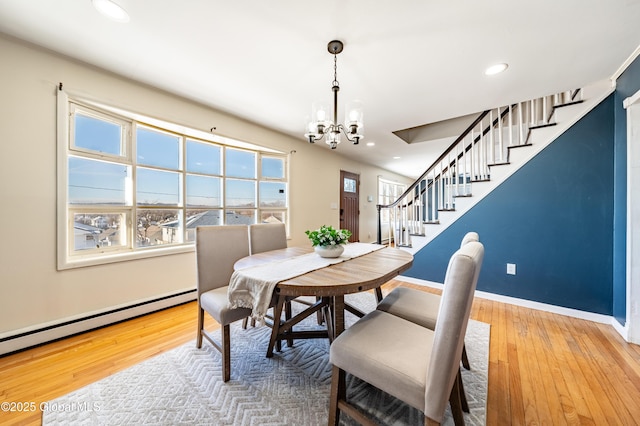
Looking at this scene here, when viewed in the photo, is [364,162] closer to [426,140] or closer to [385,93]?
[426,140]

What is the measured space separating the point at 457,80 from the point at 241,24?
2.06 metres

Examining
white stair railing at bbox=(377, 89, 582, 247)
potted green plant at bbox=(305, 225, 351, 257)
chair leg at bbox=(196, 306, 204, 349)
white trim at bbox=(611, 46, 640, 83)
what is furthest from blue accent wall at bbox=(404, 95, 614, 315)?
chair leg at bbox=(196, 306, 204, 349)

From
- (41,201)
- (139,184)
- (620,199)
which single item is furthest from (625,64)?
(41,201)

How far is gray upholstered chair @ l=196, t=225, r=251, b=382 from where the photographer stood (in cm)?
156

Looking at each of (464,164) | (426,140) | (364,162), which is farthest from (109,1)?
(364,162)

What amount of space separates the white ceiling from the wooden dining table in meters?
1.68

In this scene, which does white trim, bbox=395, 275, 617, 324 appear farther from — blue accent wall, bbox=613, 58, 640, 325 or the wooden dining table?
the wooden dining table

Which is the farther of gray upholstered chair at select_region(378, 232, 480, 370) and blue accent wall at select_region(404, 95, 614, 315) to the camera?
blue accent wall at select_region(404, 95, 614, 315)

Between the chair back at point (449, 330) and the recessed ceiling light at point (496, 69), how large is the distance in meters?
2.18

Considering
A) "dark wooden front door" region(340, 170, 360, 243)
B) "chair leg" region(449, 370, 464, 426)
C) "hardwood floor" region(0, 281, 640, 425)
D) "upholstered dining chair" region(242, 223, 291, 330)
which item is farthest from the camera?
"dark wooden front door" region(340, 170, 360, 243)

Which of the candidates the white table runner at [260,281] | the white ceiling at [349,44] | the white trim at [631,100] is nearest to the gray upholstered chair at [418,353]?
the white table runner at [260,281]

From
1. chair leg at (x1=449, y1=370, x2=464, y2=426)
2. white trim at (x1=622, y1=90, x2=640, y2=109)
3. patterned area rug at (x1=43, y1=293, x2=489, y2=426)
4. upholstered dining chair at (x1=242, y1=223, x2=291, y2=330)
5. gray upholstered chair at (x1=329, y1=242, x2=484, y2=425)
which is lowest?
patterned area rug at (x1=43, y1=293, x2=489, y2=426)

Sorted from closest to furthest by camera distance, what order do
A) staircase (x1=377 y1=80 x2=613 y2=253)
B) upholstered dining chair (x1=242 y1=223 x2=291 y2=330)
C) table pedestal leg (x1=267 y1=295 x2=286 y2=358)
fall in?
table pedestal leg (x1=267 y1=295 x2=286 y2=358) < upholstered dining chair (x1=242 y1=223 x2=291 y2=330) < staircase (x1=377 y1=80 x2=613 y2=253)

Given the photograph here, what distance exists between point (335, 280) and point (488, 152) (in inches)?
128
